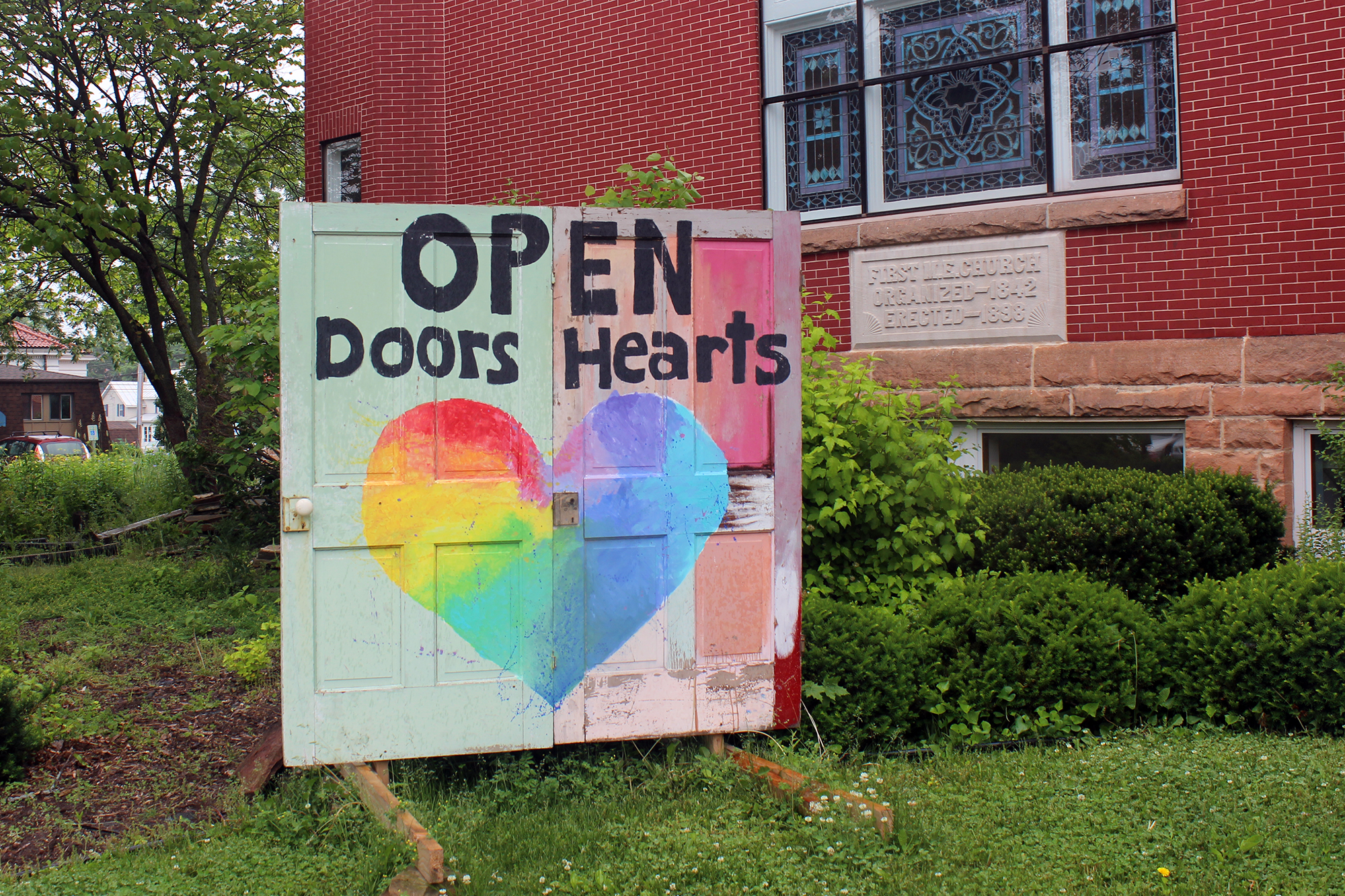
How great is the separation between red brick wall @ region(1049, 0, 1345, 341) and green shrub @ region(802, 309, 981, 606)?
3.04m

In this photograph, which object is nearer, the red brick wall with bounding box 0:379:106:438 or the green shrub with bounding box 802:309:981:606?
the green shrub with bounding box 802:309:981:606

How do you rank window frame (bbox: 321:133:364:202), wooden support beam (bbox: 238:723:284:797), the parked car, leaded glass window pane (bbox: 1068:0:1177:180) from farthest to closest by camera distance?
the parked car, window frame (bbox: 321:133:364:202), leaded glass window pane (bbox: 1068:0:1177:180), wooden support beam (bbox: 238:723:284:797)

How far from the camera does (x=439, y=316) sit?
402cm

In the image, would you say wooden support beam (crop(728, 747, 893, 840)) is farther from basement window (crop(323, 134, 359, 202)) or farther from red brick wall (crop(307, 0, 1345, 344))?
basement window (crop(323, 134, 359, 202))

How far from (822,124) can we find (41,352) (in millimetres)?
59082

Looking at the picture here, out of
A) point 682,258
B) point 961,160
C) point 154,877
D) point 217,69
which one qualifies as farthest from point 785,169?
point 154,877

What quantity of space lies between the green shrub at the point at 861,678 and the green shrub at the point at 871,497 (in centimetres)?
46

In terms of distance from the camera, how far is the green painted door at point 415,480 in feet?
12.8

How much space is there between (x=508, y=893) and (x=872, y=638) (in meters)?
2.23

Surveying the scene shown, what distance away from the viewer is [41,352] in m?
55.4

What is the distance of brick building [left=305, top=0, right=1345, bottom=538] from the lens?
7164mm

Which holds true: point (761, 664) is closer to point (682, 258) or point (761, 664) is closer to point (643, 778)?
point (643, 778)

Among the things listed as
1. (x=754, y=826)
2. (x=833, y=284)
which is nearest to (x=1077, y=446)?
(x=833, y=284)

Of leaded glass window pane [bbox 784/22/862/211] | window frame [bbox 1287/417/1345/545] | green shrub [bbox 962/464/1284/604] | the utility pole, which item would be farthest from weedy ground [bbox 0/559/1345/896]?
the utility pole
